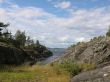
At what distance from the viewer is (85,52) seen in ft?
79.9

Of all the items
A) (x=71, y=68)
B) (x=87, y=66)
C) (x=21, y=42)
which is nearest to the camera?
(x=71, y=68)

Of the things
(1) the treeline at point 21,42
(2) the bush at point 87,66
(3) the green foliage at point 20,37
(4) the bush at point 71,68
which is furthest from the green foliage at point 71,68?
(3) the green foliage at point 20,37

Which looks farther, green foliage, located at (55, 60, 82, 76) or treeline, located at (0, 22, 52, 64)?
treeline, located at (0, 22, 52, 64)

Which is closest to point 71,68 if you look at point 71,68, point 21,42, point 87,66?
point 71,68

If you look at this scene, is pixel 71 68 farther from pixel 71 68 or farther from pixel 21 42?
pixel 21 42

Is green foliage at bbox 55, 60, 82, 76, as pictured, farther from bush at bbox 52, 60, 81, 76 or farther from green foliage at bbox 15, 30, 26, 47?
green foliage at bbox 15, 30, 26, 47

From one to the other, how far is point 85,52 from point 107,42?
6.81 ft

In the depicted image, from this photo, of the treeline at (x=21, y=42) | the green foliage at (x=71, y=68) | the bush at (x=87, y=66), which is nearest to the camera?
the green foliage at (x=71, y=68)

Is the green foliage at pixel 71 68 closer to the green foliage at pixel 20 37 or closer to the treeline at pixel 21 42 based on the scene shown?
the treeline at pixel 21 42

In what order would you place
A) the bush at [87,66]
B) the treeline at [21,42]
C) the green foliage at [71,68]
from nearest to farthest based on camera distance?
the green foliage at [71,68], the bush at [87,66], the treeline at [21,42]

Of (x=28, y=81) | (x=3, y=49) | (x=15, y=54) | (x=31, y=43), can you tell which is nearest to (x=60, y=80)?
(x=28, y=81)

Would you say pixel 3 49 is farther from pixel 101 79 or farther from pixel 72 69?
pixel 101 79

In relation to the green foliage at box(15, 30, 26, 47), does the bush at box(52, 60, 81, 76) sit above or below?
below

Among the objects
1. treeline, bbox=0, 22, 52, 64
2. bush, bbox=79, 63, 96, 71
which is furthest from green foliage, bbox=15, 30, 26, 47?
bush, bbox=79, 63, 96, 71
